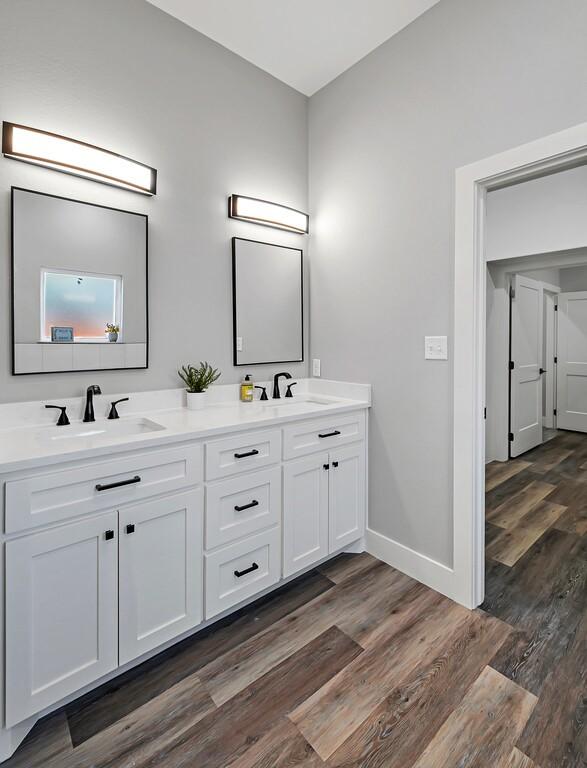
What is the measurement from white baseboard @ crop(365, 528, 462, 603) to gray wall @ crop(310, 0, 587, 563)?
0.19 feet

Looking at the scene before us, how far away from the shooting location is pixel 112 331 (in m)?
1.90

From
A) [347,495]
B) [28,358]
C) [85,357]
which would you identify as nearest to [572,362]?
[347,495]

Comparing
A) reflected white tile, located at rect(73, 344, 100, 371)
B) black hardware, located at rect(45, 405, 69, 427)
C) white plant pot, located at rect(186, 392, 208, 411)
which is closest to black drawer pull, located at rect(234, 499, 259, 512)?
white plant pot, located at rect(186, 392, 208, 411)

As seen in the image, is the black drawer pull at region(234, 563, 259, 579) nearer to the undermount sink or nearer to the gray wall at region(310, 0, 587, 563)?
the undermount sink

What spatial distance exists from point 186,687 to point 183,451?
→ 87cm

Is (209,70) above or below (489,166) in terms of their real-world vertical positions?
above

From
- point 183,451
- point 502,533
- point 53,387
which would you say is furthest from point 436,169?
point 502,533

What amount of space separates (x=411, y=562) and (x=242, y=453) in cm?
118

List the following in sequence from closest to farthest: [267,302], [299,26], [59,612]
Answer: [59,612] → [299,26] → [267,302]

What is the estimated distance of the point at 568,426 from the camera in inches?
224

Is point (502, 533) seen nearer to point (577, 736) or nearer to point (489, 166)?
point (577, 736)

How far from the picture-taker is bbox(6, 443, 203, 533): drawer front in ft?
4.01

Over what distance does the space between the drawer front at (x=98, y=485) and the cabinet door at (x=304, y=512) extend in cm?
53

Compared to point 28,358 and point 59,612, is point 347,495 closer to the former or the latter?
point 59,612
